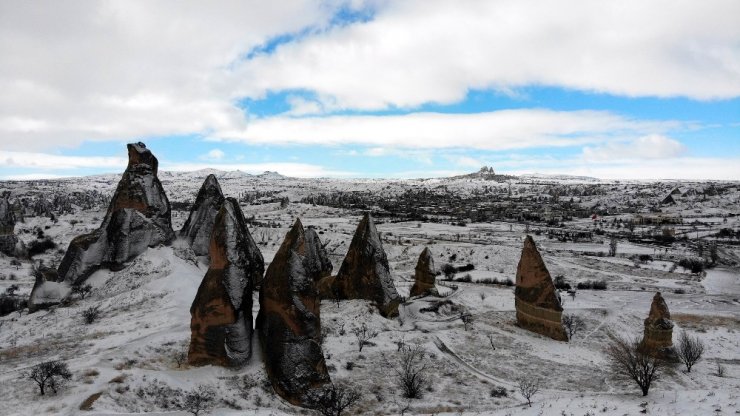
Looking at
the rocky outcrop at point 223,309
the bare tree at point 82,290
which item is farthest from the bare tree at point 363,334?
the bare tree at point 82,290

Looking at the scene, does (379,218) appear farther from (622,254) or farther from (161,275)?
(161,275)

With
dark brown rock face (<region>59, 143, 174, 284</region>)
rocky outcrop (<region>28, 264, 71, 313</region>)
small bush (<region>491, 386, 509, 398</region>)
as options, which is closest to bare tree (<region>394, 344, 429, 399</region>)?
small bush (<region>491, 386, 509, 398</region>)

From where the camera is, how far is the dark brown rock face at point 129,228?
24.6 m

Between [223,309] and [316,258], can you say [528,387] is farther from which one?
[316,258]

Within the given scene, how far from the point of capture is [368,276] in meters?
24.1

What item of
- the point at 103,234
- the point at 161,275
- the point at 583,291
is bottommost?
the point at 583,291

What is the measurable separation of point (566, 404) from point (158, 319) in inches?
622

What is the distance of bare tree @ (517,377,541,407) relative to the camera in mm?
14926

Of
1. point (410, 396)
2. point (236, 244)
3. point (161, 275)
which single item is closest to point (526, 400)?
point (410, 396)

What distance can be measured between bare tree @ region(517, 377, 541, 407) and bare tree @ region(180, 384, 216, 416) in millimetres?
9361

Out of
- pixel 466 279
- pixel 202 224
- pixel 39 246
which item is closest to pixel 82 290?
pixel 202 224

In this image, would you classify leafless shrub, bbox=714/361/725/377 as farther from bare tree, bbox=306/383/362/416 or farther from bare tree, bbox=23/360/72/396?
bare tree, bbox=23/360/72/396

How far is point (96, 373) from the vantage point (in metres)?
13.1

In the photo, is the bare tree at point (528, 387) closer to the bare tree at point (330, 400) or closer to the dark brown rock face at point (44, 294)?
the bare tree at point (330, 400)
